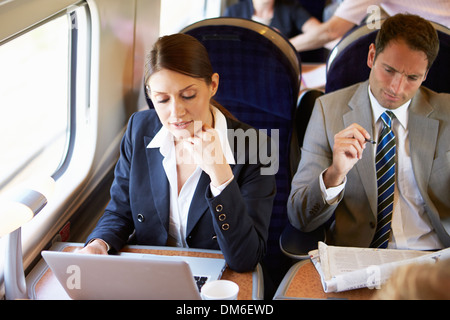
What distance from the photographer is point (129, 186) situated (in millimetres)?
1721

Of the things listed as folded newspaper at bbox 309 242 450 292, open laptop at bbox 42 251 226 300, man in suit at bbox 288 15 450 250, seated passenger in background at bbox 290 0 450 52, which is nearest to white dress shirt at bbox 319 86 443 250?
man in suit at bbox 288 15 450 250

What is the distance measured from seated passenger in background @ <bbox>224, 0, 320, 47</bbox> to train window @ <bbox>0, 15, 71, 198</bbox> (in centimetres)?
212

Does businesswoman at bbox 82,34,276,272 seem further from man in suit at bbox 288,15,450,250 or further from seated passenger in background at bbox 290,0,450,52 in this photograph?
seated passenger in background at bbox 290,0,450,52

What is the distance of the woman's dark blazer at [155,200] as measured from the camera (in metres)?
1.60

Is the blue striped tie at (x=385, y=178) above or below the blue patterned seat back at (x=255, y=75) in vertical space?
below

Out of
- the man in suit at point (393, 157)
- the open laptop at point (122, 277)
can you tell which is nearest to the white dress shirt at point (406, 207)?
the man in suit at point (393, 157)

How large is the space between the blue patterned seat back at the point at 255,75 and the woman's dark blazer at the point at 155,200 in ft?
1.54

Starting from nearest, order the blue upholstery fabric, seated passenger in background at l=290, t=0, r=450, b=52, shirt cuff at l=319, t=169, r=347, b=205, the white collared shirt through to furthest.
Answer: the white collared shirt → shirt cuff at l=319, t=169, r=347, b=205 → the blue upholstery fabric → seated passenger in background at l=290, t=0, r=450, b=52

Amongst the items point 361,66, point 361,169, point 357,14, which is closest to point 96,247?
point 361,169

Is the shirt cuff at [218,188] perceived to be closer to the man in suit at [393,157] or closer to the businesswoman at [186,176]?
the businesswoman at [186,176]

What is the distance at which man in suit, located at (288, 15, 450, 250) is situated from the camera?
5.86 ft
